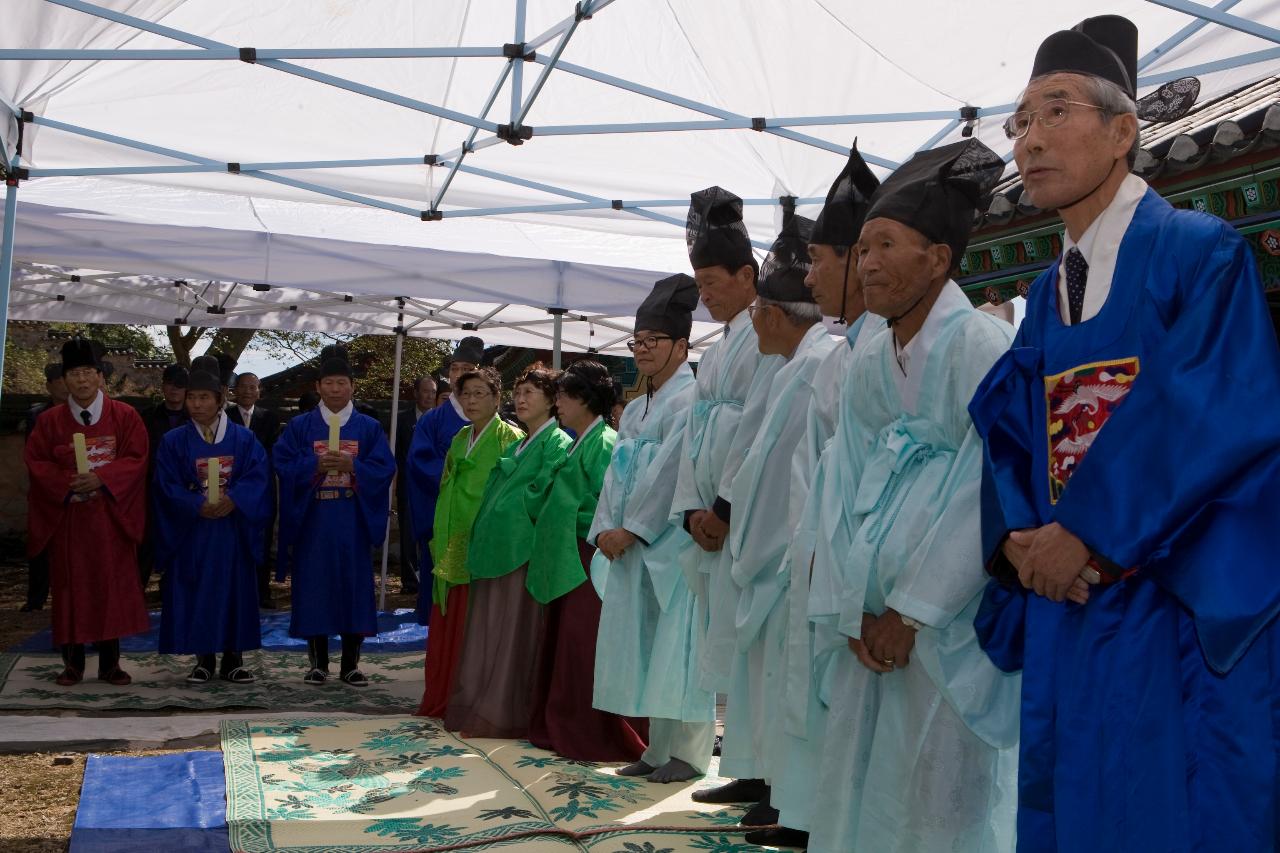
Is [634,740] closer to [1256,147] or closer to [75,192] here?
[1256,147]

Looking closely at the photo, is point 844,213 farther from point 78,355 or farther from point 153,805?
point 78,355

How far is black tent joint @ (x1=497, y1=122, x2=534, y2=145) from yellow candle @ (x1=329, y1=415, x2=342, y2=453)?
78.9 inches

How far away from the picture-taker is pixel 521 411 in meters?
6.13

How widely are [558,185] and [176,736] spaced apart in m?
4.03

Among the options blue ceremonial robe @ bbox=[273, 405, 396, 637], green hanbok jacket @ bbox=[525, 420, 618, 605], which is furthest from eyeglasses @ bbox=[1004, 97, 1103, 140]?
blue ceremonial robe @ bbox=[273, 405, 396, 637]

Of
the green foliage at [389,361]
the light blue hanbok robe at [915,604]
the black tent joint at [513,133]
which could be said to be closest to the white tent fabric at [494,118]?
the black tent joint at [513,133]

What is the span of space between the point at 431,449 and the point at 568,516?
262 centimetres

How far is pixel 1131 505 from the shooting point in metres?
2.15

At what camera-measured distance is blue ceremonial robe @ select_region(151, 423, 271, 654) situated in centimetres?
695

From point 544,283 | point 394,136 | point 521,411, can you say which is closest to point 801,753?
point 521,411

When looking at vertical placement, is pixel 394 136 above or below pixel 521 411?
above

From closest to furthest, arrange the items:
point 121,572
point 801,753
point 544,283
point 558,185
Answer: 1. point 801,753
2. point 121,572
3. point 558,185
4. point 544,283

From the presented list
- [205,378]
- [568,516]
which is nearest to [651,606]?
[568,516]

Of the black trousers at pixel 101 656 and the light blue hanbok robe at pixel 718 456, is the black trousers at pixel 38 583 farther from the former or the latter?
the light blue hanbok robe at pixel 718 456
